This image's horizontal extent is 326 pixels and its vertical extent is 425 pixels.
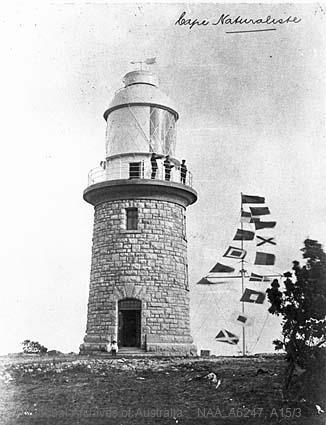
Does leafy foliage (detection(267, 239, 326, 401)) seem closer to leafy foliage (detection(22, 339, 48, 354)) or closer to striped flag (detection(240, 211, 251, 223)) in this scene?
striped flag (detection(240, 211, 251, 223))

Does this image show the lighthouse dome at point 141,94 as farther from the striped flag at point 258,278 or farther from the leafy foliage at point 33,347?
the leafy foliage at point 33,347

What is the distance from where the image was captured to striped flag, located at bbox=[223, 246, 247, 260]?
17.0 metres

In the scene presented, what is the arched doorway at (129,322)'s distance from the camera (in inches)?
785

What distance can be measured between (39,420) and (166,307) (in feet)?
29.3

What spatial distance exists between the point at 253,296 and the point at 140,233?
5.86m

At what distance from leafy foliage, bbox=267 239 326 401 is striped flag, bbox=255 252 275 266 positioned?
12.1 ft

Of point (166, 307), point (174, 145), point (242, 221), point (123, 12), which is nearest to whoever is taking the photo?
point (123, 12)

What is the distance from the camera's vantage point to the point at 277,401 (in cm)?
1215

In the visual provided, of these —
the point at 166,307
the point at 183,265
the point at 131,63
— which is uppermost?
the point at 131,63

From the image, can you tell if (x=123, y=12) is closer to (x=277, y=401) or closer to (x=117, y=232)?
(x=117, y=232)

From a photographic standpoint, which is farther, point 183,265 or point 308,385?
point 183,265

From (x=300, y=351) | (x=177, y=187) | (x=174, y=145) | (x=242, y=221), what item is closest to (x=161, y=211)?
(x=177, y=187)

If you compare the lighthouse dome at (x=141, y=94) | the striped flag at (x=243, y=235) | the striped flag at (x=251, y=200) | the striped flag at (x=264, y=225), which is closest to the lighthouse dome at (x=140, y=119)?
the lighthouse dome at (x=141, y=94)

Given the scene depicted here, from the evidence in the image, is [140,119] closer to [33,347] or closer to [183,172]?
[183,172]
